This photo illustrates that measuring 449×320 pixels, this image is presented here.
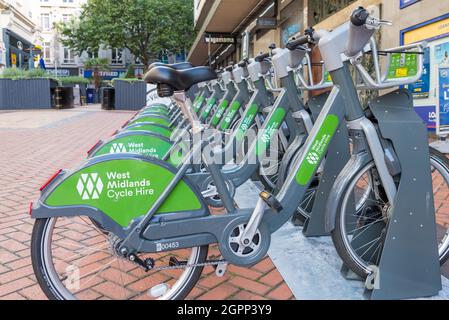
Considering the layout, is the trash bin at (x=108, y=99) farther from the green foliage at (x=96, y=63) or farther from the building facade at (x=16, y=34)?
the green foliage at (x=96, y=63)

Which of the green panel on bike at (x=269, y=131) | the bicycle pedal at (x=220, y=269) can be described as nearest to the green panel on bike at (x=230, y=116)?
the green panel on bike at (x=269, y=131)

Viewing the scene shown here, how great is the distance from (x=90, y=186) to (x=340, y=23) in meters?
8.23

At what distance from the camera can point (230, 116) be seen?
4836 millimetres

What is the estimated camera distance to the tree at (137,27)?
35062 millimetres

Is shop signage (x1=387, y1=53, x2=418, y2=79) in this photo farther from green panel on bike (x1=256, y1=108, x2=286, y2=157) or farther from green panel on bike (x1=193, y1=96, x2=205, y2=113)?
green panel on bike (x1=193, y1=96, x2=205, y2=113)

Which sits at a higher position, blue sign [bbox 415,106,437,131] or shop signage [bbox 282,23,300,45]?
shop signage [bbox 282,23,300,45]

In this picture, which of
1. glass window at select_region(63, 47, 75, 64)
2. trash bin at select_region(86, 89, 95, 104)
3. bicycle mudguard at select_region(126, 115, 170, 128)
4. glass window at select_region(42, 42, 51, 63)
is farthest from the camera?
glass window at select_region(42, 42, 51, 63)

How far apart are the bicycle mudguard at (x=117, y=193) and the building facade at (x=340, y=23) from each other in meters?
1.58

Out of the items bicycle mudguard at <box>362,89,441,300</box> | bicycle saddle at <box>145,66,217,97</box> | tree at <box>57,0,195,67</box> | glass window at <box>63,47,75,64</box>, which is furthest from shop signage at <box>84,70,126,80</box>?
bicycle mudguard at <box>362,89,441,300</box>

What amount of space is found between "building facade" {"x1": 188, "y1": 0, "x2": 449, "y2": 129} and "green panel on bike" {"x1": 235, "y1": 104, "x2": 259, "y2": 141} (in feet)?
4.58

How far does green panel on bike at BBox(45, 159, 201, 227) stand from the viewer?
224 centimetres

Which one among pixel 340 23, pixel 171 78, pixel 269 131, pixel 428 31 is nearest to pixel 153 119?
pixel 269 131
